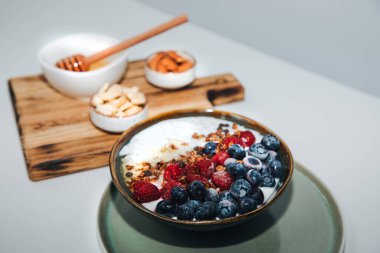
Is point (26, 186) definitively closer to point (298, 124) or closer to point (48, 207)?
point (48, 207)

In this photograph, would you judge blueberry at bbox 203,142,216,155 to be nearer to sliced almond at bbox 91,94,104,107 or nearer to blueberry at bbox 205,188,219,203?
blueberry at bbox 205,188,219,203

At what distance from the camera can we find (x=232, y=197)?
2.89 feet

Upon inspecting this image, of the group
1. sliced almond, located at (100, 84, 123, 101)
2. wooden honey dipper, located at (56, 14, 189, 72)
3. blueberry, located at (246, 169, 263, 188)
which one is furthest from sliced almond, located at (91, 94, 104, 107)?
blueberry, located at (246, 169, 263, 188)

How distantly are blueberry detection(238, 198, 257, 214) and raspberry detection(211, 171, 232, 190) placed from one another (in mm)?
57

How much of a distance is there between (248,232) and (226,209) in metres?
0.12

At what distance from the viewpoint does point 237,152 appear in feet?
3.15

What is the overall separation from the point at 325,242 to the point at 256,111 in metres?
0.55

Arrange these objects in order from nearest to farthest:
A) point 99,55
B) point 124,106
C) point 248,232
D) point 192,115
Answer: point 248,232 < point 192,115 < point 124,106 < point 99,55

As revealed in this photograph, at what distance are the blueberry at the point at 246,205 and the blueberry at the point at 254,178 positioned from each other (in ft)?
0.15

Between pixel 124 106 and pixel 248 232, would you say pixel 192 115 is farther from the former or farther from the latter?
pixel 248 232

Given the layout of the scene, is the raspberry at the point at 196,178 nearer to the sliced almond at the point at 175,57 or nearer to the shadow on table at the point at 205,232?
the shadow on table at the point at 205,232

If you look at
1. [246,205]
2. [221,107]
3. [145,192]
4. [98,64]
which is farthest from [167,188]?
[98,64]

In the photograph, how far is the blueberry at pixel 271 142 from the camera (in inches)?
38.7

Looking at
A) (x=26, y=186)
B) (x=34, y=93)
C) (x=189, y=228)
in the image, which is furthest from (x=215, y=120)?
(x=34, y=93)
